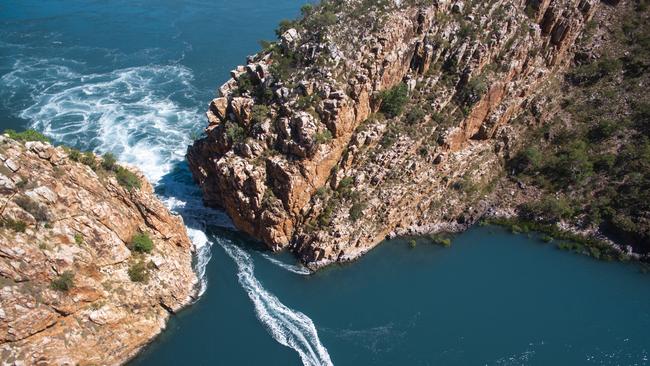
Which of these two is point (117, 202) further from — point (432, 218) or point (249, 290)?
point (432, 218)

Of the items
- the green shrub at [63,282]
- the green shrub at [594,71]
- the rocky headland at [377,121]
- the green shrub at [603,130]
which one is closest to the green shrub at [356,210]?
the rocky headland at [377,121]

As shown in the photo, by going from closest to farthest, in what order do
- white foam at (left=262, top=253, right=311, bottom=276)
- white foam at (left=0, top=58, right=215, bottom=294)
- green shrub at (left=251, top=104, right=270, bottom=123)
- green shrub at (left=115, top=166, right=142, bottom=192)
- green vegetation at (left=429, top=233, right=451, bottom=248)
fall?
green shrub at (left=115, top=166, right=142, bottom=192) → white foam at (left=262, top=253, right=311, bottom=276) → green shrub at (left=251, top=104, right=270, bottom=123) → green vegetation at (left=429, top=233, right=451, bottom=248) → white foam at (left=0, top=58, right=215, bottom=294)

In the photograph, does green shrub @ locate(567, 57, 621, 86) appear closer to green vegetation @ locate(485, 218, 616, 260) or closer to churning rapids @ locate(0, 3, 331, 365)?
green vegetation @ locate(485, 218, 616, 260)

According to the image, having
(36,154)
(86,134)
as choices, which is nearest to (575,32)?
(36,154)

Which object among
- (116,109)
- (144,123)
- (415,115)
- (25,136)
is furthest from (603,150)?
(116,109)

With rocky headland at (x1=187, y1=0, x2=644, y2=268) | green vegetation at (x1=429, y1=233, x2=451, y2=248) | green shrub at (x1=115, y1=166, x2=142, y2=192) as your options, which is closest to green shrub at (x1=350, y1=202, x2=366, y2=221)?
rocky headland at (x1=187, y1=0, x2=644, y2=268)

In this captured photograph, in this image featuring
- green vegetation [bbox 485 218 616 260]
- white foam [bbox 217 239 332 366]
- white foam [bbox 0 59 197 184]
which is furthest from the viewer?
white foam [bbox 0 59 197 184]

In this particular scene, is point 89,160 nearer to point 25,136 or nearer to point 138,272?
point 25,136
